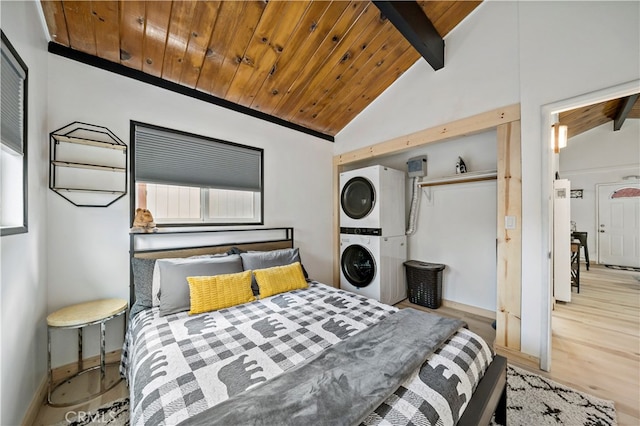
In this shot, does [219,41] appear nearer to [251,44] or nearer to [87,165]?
[251,44]

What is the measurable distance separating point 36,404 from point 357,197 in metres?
3.41

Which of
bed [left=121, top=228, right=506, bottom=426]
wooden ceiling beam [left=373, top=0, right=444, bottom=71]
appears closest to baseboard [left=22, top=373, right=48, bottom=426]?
bed [left=121, top=228, right=506, bottom=426]

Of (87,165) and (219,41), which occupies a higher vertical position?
(219,41)

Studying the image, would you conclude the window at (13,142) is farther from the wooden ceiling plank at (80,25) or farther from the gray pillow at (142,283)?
the gray pillow at (142,283)

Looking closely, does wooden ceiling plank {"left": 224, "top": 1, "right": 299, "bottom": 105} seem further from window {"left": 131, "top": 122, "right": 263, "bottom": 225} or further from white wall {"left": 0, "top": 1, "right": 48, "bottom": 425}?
white wall {"left": 0, "top": 1, "right": 48, "bottom": 425}

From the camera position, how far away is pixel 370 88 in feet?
10.2

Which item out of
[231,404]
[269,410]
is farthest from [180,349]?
Answer: [269,410]

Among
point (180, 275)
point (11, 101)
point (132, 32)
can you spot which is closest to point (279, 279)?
point (180, 275)

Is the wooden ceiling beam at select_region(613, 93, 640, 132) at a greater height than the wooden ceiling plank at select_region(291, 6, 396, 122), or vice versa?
the wooden ceiling beam at select_region(613, 93, 640, 132)

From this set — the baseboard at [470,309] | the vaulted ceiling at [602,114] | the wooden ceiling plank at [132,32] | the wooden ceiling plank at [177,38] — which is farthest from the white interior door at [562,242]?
the wooden ceiling plank at [132,32]

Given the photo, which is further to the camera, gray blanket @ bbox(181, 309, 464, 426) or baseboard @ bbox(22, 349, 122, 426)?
baseboard @ bbox(22, 349, 122, 426)

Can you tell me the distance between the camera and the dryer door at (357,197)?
10.7 ft

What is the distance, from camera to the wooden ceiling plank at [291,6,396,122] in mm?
2346

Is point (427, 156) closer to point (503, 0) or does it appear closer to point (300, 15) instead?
point (503, 0)
